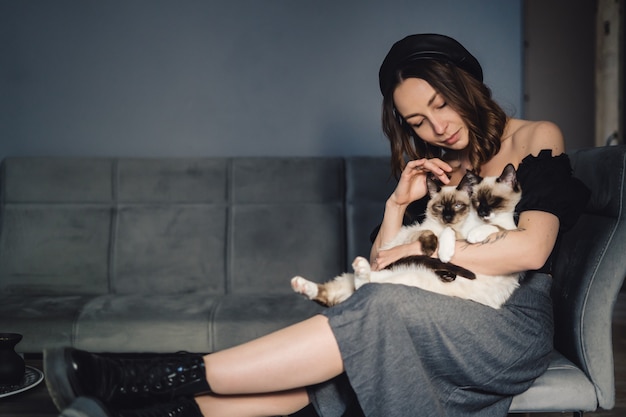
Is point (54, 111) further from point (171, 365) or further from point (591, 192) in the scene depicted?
point (591, 192)

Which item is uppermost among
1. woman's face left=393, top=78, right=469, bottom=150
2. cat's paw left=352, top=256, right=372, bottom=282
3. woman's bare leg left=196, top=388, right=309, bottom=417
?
woman's face left=393, top=78, right=469, bottom=150

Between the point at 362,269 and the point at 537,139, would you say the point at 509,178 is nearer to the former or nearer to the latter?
the point at 537,139

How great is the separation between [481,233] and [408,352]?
43cm

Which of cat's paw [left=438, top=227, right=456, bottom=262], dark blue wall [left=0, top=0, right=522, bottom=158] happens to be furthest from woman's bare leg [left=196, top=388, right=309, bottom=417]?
dark blue wall [left=0, top=0, right=522, bottom=158]

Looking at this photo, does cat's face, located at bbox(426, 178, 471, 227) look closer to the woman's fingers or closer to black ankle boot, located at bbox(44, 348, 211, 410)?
the woman's fingers

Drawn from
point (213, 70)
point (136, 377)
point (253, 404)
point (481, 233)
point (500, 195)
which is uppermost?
point (213, 70)

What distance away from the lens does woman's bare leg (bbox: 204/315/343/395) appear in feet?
4.21

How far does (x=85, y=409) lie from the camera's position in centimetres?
111

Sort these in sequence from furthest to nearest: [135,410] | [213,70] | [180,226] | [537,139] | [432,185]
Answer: [213,70], [180,226], [432,185], [537,139], [135,410]

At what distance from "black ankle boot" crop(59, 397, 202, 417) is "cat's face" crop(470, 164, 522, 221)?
100 cm

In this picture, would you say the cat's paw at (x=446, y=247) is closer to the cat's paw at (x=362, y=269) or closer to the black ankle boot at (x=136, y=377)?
the cat's paw at (x=362, y=269)

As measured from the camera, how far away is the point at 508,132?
1728mm

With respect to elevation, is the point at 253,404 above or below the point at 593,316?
below

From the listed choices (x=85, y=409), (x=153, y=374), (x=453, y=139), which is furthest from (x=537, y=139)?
(x=85, y=409)
